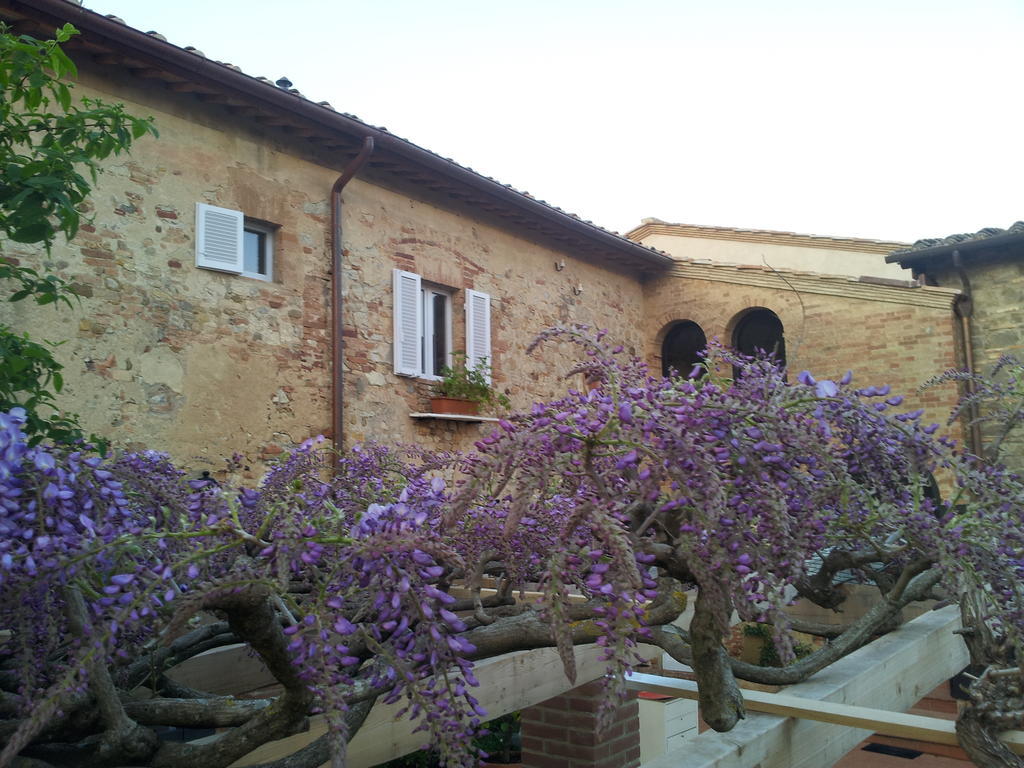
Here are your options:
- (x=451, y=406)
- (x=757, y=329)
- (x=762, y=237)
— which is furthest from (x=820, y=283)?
(x=451, y=406)

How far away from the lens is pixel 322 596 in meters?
1.15

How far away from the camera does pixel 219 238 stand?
7.29 meters

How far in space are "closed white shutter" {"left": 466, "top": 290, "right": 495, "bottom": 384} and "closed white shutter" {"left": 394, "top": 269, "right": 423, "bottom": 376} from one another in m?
0.72

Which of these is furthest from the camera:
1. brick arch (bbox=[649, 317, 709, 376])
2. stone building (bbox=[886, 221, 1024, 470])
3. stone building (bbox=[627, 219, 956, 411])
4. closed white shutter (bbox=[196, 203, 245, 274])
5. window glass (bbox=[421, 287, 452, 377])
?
brick arch (bbox=[649, 317, 709, 376])

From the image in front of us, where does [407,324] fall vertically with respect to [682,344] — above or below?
below

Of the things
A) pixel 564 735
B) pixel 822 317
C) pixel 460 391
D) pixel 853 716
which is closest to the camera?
pixel 853 716

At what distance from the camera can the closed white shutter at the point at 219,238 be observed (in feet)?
23.5

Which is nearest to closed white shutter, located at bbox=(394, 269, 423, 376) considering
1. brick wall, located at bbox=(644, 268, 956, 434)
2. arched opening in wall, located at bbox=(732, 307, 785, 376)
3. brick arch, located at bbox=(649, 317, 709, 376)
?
brick arch, located at bbox=(649, 317, 709, 376)

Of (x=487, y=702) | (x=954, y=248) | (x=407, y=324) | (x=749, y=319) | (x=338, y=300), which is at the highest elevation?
(x=954, y=248)

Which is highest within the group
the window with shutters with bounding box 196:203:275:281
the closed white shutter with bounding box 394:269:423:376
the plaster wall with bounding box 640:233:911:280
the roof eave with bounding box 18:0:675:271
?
the plaster wall with bounding box 640:233:911:280

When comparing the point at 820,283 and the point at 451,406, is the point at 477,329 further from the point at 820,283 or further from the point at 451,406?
the point at 820,283

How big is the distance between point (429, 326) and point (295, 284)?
1878 millimetres

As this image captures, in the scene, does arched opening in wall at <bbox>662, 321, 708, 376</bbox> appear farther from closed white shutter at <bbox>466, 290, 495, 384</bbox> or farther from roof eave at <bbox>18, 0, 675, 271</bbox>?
closed white shutter at <bbox>466, 290, 495, 384</bbox>

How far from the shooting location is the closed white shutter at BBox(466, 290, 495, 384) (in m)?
9.55
